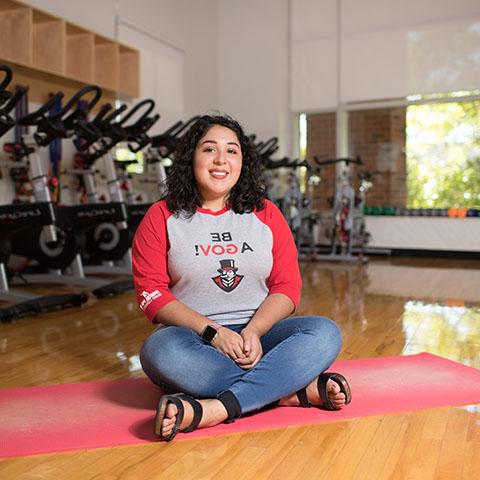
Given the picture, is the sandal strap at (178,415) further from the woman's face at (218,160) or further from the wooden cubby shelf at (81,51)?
the wooden cubby shelf at (81,51)

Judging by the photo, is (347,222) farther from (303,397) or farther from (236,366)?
(236,366)

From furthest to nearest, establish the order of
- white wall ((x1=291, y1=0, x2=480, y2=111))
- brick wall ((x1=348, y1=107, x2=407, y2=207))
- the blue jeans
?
brick wall ((x1=348, y1=107, x2=407, y2=207))
white wall ((x1=291, y1=0, x2=480, y2=111))
the blue jeans

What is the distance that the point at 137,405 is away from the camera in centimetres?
187

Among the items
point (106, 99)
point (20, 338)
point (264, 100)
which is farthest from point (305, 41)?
point (20, 338)

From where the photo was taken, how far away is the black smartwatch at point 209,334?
170cm

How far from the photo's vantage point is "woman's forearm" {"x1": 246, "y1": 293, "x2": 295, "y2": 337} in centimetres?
179

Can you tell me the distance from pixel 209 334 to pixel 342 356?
37.6 inches

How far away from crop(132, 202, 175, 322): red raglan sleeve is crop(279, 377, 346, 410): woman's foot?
0.46 m

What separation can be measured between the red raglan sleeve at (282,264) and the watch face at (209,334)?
0.29 meters

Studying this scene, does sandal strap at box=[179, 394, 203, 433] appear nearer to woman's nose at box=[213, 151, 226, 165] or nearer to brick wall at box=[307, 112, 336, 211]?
woman's nose at box=[213, 151, 226, 165]

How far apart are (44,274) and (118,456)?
3297 millimetres

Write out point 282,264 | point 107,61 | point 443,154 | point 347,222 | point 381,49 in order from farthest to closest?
1. point 381,49
2. point 443,154
3. point 347,222
4. point 107,61
5. point 282,264

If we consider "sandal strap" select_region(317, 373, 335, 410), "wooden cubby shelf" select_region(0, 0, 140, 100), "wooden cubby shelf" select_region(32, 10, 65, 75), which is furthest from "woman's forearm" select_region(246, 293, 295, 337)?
"wooden cubby shelf" select_region(32, 10, 65, 75)

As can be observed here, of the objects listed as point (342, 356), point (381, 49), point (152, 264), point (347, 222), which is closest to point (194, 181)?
point (152, 264)
